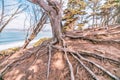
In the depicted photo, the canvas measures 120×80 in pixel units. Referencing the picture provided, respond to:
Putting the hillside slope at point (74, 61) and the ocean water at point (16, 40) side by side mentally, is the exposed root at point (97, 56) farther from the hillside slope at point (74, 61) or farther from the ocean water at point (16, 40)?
the ocean water at point (16, 40)

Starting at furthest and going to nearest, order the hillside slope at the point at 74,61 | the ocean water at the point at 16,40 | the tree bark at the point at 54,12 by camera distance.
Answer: the ocean water at the point at 16,40, the tree bark at the point at 54,12, the hillside slope at the point at 74,61

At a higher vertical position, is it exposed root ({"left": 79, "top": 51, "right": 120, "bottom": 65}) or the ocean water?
exposed root ({"left": 79, "top": 51, "right": 120, "bottom": 65})

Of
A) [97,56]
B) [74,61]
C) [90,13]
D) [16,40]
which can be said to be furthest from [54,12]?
[16,40]

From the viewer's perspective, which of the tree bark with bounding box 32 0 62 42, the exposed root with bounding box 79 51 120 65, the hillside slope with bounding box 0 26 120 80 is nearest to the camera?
the hillside slope with bounding box 0 26 120 80

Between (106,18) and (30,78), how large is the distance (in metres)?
15.0

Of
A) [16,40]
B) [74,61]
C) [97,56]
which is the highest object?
[97,56]

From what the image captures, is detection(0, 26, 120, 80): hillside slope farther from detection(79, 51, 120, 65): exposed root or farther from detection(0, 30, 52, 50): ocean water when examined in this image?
detection(0, 30, 52, 50): ocean water

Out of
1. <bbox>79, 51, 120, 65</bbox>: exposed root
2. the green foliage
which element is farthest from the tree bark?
the green foliage

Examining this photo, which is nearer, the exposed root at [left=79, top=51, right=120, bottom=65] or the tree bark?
the exposed root at [left=79, top=51, right=120, bottom=65]

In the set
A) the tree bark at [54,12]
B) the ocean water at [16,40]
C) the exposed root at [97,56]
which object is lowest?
the ocean water at [16,40]

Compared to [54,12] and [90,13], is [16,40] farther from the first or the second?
[54,12]

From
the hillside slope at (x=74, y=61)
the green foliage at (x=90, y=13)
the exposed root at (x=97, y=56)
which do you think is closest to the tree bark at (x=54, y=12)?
the hillside slope at (x=74, y=61)

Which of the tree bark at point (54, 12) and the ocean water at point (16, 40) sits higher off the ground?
the tree bark at point (54, 12)

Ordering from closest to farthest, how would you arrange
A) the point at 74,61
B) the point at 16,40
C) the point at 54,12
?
1. the point at 74,61
2. the point at 54,12
3. the point at 16,40
